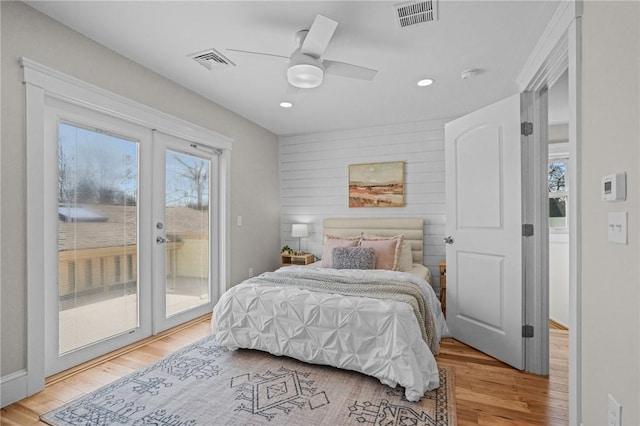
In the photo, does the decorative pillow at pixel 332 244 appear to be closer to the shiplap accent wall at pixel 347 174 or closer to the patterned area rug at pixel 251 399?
the shiplap accent wall at pixel 347 174

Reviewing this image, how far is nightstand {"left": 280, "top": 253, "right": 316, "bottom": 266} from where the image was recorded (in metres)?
4.71

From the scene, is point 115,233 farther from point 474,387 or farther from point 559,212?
point 559,212

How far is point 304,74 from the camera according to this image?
2.24m

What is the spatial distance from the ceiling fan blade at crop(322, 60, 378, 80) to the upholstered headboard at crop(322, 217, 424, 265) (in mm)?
2478

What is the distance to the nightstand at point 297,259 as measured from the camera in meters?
4.71

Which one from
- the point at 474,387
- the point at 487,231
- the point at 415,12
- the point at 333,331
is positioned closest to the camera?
the point at 415,12

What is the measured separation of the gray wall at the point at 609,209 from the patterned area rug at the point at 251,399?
0.83 meters

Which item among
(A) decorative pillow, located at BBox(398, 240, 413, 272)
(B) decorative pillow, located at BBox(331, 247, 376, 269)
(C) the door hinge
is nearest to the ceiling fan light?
(B) decorative pillow, located at BBox(331, 247, 376, 269)

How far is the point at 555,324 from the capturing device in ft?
12.1

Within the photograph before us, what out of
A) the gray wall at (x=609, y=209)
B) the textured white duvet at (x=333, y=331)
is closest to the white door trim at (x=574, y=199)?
the gray wall at (x=609, y=209)

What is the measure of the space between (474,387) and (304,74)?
247 cm

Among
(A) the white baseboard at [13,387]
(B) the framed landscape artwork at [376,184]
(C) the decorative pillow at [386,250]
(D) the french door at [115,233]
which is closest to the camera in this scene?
(A) the white baseboard at [13,387]

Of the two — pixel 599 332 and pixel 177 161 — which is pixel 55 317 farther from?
pixel 599 332

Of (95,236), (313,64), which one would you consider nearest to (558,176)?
(313,64)
